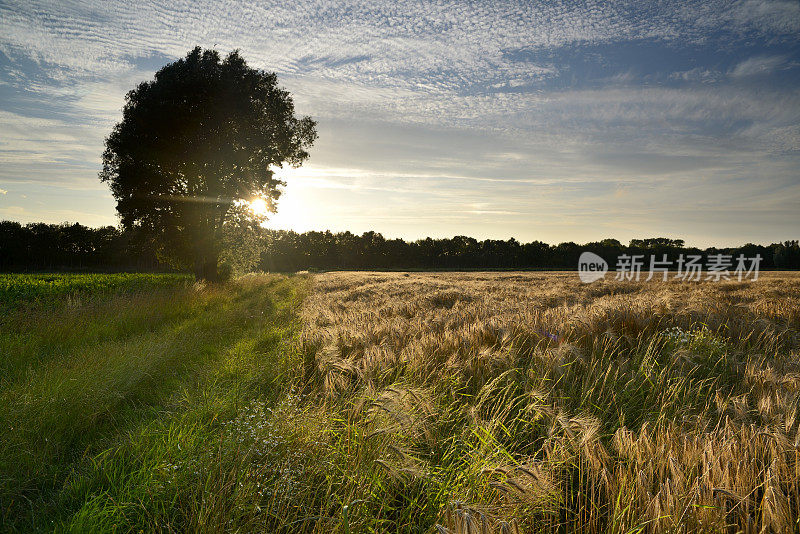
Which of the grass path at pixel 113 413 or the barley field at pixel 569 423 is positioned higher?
the barley field at pixel 569 423

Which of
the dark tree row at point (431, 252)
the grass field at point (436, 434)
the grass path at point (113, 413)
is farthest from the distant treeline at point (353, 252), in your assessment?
the grass field at point (436, 434)

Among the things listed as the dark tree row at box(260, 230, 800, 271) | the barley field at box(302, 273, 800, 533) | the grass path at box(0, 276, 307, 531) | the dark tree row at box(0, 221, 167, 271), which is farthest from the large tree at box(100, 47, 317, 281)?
the dark tree row at box(260, 230, 800, 271)

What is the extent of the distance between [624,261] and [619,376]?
7580 centimetres

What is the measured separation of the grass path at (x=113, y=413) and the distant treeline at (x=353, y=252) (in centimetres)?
6120

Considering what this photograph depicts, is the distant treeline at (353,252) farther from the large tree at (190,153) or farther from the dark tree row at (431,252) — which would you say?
the large tree at (190,153)

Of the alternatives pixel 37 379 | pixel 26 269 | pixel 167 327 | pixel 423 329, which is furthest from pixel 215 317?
pixel 26 269

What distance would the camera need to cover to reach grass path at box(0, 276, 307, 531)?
2504 mm

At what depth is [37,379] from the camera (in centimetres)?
526

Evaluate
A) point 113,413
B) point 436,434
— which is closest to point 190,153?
point 113,413

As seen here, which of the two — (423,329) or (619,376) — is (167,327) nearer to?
(423,329)

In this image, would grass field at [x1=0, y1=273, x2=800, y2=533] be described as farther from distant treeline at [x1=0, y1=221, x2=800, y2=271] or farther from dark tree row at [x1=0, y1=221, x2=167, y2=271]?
Result: dark tree row at [x1=0, y1=221, x2=167, y2=271]

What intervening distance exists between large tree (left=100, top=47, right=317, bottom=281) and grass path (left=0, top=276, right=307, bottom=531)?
15.2 m

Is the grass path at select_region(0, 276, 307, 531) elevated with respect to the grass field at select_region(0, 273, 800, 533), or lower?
lower

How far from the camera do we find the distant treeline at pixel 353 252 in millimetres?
72375
